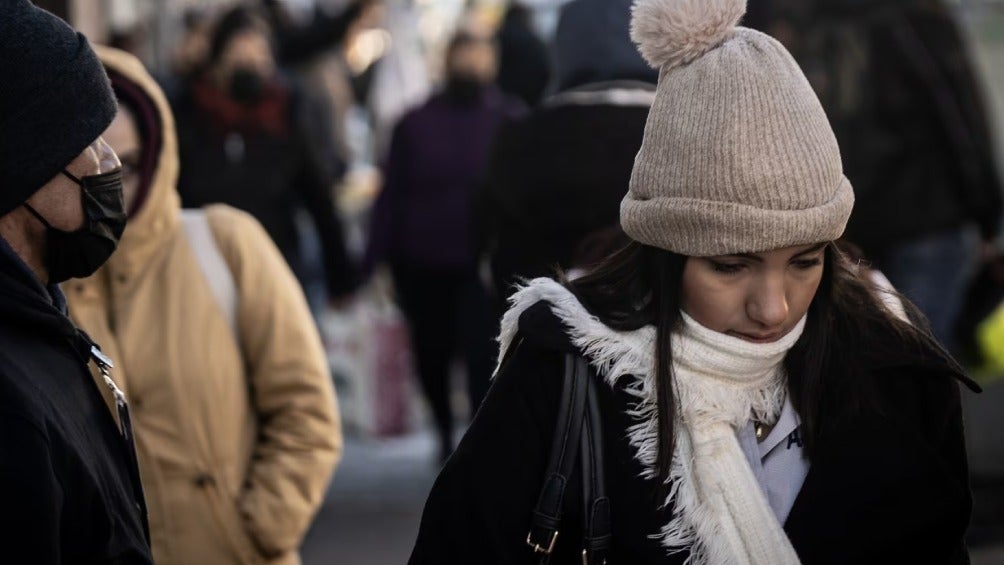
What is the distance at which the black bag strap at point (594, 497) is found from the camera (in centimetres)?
253

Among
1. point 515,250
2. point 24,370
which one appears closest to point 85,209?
point 24,370

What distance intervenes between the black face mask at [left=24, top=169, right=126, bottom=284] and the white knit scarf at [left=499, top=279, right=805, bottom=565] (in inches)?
30.7

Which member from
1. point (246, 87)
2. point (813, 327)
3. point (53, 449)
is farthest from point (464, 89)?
point (53, 449)

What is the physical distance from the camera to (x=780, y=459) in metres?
2.69

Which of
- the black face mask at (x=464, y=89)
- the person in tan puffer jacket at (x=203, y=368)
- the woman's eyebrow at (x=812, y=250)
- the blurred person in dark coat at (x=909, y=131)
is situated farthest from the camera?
the black face mask at (x=464, y=89)

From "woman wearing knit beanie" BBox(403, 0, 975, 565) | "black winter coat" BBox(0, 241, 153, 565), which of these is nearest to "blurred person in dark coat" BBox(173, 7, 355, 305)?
"black winter coat" BBox(0, 241, 153, 565)

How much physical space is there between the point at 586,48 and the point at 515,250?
1.86 ft

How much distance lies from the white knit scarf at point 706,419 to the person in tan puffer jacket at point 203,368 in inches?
46.0

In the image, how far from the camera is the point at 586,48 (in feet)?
13.9

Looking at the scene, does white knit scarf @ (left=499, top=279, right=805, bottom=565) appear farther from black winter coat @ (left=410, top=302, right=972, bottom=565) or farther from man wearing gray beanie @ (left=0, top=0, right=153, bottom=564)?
man wearing gray beanie @ (left=0, top=0, right=153, bottom=564)

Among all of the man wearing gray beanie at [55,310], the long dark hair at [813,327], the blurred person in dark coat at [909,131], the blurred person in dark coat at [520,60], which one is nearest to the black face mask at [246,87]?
the blurred person in dark coat at [909,131]

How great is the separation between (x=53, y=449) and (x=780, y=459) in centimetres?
118

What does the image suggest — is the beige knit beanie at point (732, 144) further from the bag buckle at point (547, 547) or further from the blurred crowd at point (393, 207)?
the bag buckle at point (547, 547)

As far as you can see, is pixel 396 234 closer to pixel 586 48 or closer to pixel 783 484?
pixel 586 48
